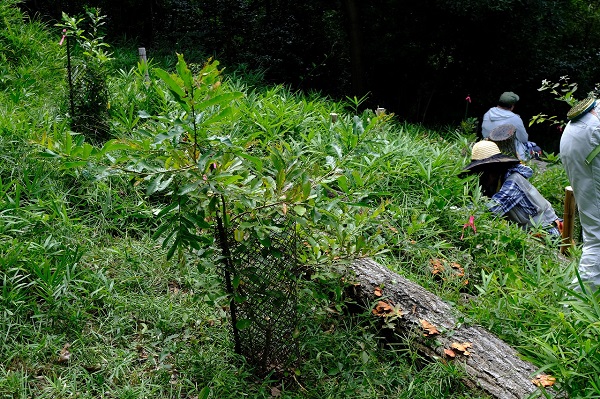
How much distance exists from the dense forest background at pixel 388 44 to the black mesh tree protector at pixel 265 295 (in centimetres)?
668

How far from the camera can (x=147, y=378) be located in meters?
3.36

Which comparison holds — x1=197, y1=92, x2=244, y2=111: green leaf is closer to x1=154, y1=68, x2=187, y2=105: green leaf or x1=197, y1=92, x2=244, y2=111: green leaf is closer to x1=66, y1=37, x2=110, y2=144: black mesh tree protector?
x1=154, y1=68, x2=187, y2=105: green leaf

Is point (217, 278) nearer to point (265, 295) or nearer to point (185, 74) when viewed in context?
point (265, 295)

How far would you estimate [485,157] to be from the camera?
17.8ft

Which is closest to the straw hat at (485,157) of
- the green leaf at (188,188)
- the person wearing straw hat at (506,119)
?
the person wearing straw hat at (506,119)

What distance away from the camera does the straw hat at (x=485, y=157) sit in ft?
17.5

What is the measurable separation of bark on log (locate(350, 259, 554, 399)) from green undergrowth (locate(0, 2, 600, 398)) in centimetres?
9

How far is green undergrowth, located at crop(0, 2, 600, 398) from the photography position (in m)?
3.05

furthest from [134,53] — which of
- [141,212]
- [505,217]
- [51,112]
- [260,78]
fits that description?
[505,217]

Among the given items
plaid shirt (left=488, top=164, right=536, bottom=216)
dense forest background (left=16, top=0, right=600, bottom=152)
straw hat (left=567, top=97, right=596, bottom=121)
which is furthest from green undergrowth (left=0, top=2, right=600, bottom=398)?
dense forest background (left=16, top=0, right=600, bottom=152)

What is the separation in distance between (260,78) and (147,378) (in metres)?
5.88

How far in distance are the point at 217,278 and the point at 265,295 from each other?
10.5 inches

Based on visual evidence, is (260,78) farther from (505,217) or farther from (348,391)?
(348,391)

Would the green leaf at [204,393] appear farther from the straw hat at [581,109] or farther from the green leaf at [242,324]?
the straw hat at [581,109]
